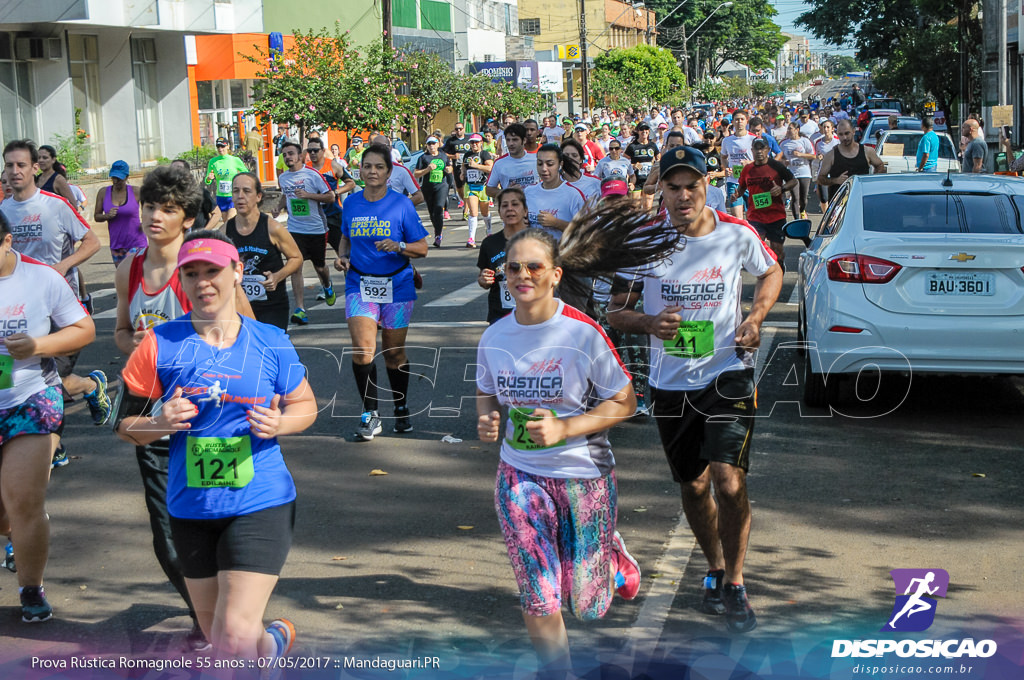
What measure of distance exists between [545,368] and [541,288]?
28cm

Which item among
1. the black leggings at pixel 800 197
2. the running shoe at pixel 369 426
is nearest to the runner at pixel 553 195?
the running shoe at pixel 369 426

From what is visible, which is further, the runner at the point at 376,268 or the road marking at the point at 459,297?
the road marking at the point at 459,297

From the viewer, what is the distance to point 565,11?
321 feet

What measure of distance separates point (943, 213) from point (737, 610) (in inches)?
175

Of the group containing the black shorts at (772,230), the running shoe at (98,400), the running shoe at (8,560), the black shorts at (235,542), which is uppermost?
the black shorts at (772,230)

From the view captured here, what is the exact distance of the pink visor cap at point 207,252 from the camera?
4.09 m

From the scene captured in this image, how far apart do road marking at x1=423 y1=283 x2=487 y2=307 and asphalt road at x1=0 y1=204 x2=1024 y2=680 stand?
176 inches

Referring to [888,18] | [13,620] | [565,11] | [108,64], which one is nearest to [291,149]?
[13,620]

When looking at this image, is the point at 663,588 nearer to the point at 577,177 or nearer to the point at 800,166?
the point at 577,177

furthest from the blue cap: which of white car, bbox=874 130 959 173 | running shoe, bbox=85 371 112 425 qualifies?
white car, bbox=874 130 959 173

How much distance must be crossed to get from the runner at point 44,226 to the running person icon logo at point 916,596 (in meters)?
5.40

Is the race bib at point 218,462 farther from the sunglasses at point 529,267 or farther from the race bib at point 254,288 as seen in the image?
the race bib at point 254,288

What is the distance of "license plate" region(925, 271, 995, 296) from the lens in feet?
25.8

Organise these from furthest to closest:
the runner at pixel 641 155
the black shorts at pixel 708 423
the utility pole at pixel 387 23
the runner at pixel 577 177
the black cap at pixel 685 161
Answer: the utility pole at pixel 387 23 → the runner at pixel 641 155 → the runner at pixel 577 177 → the black cap at pixel 685 161 → the black shorts at pixel 708 423
